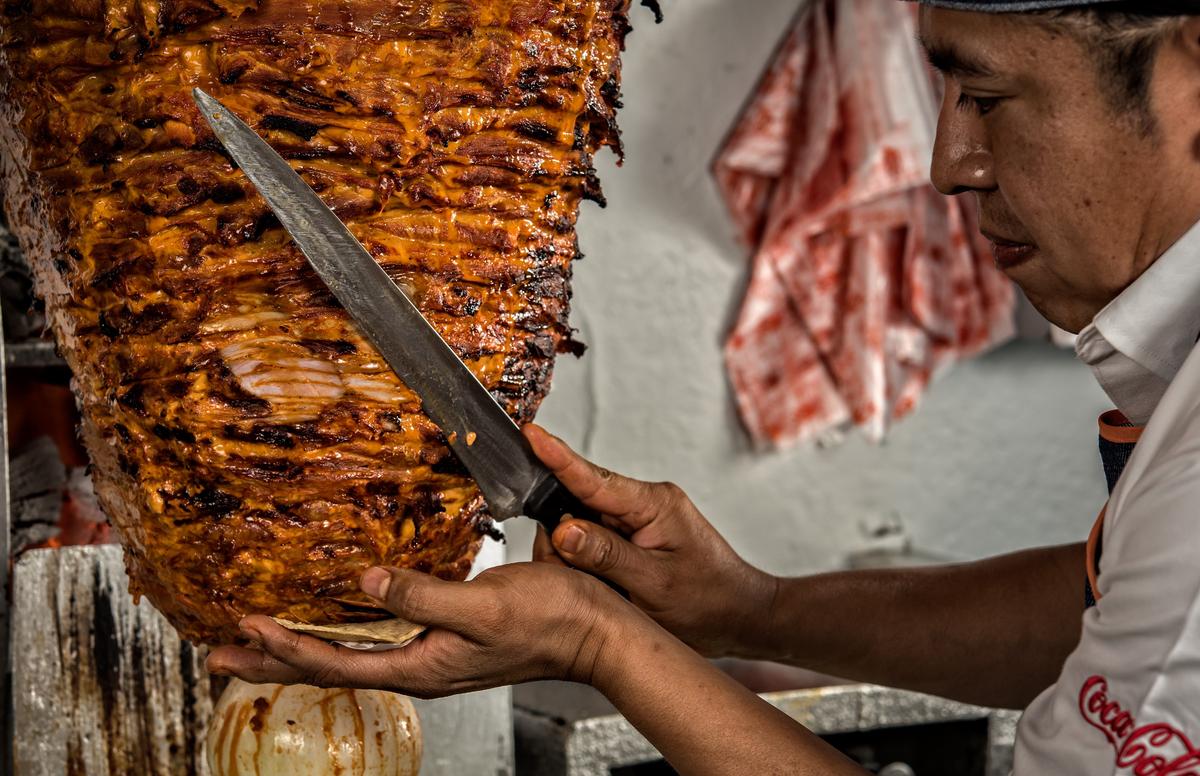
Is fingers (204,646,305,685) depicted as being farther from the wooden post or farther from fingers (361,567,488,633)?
the wooden post

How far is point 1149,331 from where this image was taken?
4.20 ft

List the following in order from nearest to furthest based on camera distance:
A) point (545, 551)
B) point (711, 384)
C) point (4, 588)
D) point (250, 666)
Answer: point (250, 666) < point (545, 551) < point (4, 588) < point (711, 384)

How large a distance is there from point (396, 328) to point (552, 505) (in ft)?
1.07

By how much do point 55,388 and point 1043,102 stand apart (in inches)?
75.1

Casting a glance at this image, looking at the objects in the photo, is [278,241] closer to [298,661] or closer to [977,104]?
[298,661]

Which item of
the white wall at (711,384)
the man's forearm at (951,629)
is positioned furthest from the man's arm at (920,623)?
the white wall at (711,384)

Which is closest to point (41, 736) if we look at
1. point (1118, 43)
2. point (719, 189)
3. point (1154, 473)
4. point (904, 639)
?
point (904, 639)

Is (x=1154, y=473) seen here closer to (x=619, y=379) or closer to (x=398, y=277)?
(x=398, y=277)

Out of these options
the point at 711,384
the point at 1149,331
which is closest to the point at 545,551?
the point at 1149,331

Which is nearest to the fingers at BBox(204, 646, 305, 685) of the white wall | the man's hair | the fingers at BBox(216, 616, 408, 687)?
the fingers at BBox(216, 616, 408, 687)

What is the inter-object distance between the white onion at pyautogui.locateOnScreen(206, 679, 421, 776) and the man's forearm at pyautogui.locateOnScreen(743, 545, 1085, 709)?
0.70 meters

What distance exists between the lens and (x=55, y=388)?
7.30 ft

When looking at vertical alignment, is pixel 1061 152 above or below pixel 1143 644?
above

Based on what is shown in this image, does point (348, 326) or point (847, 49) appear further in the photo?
point (847, 49)
